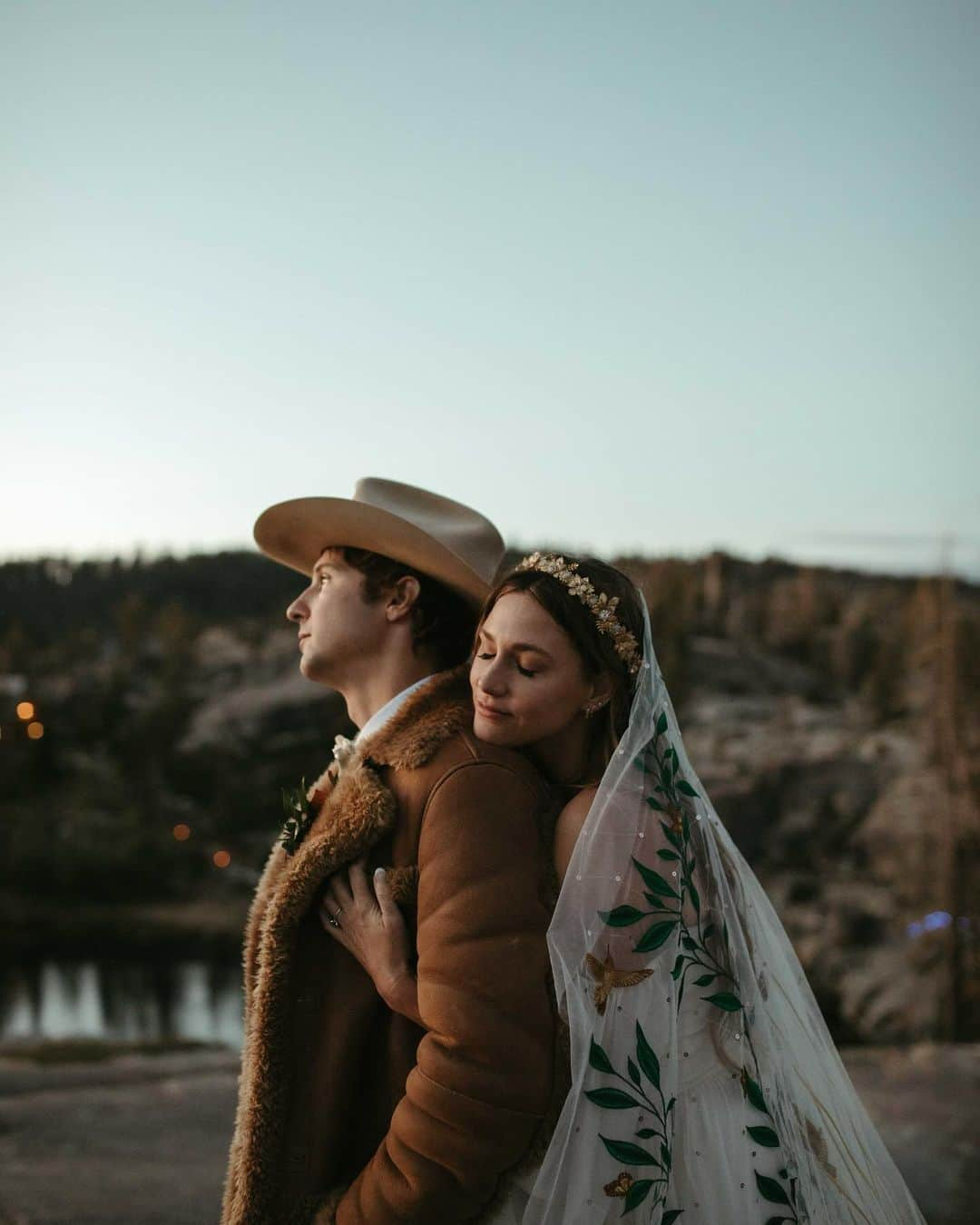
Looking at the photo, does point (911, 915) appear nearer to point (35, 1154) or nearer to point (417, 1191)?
point (35, 1154)

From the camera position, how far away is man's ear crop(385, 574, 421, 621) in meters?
1.85

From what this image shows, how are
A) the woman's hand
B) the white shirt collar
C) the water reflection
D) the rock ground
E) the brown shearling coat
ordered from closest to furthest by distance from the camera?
the brown shearling coat → the woman's hand → the white shirt collar → the rock ground → the water reflection

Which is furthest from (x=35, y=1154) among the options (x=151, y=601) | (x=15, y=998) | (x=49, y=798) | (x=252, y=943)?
(x=151, y=601)

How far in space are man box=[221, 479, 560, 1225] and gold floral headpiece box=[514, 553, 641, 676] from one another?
0.21m

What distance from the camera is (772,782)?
46.4 feet

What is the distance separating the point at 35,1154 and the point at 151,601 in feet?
43.8

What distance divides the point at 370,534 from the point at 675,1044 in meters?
0.89

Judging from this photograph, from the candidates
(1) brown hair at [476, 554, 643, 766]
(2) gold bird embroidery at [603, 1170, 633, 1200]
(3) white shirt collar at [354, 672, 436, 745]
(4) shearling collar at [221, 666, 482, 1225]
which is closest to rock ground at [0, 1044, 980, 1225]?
(4) shearling collar at [221, 666, 482, 1225]

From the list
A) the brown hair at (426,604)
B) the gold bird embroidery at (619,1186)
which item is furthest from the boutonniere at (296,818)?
the gold bird embroidery at (619,1186)

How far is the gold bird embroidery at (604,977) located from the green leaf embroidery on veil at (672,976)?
41 millimetres

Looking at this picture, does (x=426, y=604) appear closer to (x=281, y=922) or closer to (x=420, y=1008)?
(x=281, y=922)

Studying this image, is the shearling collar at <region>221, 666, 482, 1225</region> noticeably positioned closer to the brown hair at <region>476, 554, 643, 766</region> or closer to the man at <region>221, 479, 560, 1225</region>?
the man at <region>221, 479, 560, 1225</region>

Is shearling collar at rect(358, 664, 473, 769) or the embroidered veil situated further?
shearling collar at rect(358, 664, 473, 769)

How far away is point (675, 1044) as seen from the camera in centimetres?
154
